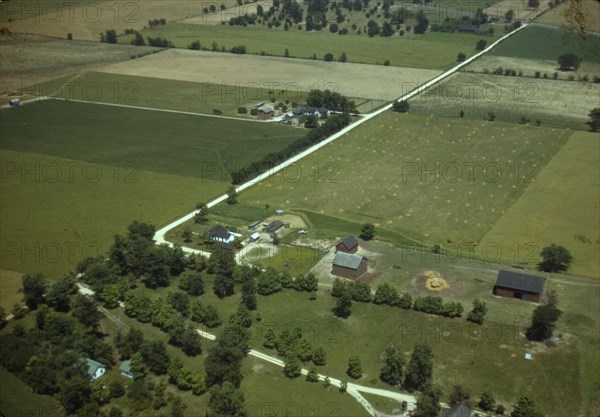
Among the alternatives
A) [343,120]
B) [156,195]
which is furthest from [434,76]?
[156,195]

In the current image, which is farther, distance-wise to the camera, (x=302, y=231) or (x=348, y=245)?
(x=302, y=231)

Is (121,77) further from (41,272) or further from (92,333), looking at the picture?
(92,333)

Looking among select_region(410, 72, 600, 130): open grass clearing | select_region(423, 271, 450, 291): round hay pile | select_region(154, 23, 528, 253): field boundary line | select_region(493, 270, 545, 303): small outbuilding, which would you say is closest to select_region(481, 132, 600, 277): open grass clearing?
select_region(493, 270, 545, 303): small outbuilding

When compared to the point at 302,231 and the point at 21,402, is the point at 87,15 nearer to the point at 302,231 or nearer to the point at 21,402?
the point at 302,231

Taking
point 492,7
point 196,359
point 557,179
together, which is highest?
point 492,7

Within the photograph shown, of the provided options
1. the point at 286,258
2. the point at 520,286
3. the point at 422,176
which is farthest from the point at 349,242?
the point at 422,176

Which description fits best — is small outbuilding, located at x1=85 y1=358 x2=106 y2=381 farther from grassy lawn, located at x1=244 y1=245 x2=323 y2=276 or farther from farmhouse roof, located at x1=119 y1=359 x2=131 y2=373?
grassy lawn, located at x1=244 y1=245 x2=323 y2=276
